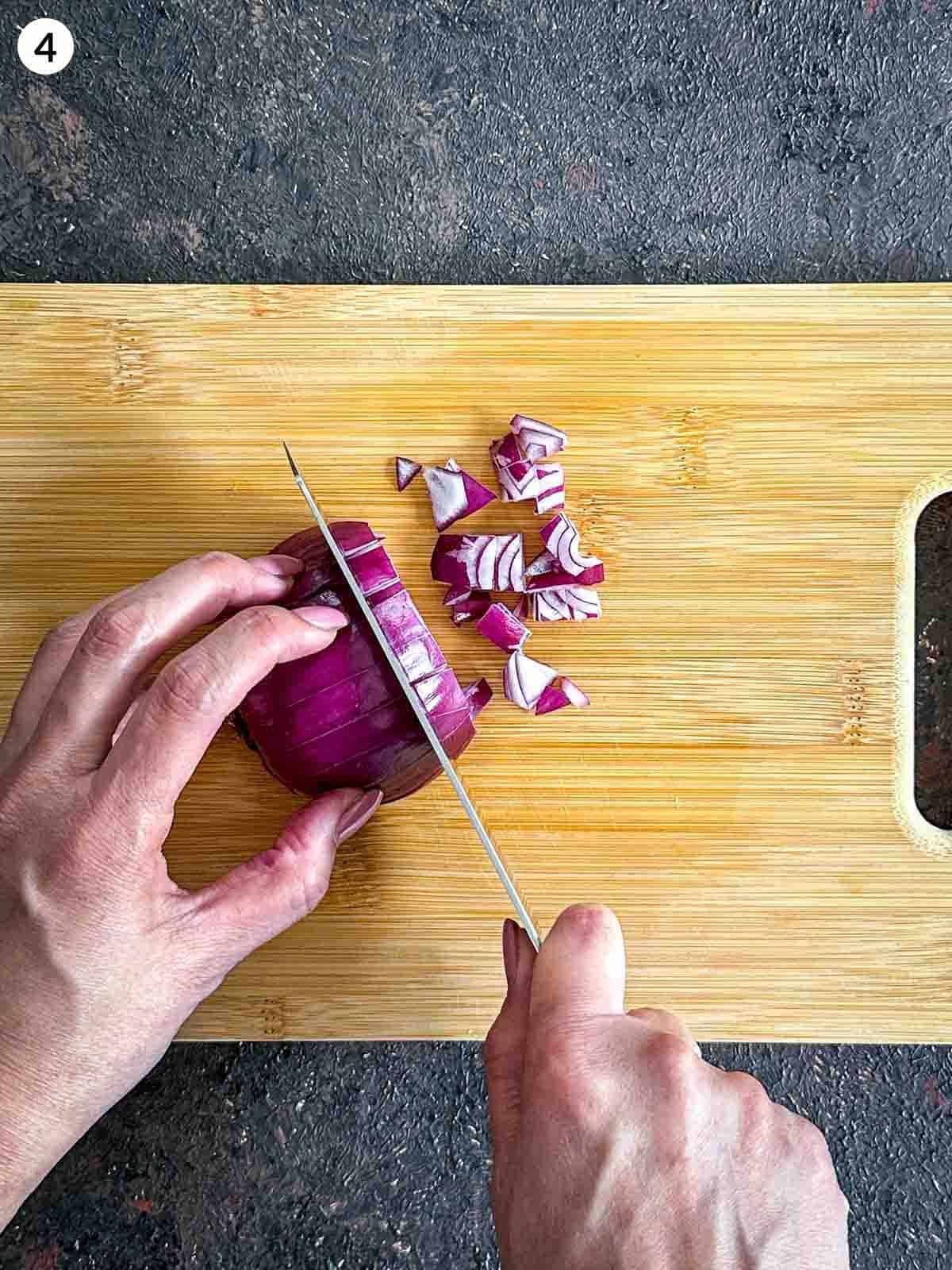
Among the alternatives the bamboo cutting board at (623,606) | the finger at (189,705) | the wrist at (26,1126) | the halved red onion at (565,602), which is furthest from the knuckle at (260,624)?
the wrist at (26,1126)

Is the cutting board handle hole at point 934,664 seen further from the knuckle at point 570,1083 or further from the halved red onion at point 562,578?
the knuckle at point 570,1083

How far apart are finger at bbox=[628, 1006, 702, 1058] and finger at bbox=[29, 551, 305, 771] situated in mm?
676

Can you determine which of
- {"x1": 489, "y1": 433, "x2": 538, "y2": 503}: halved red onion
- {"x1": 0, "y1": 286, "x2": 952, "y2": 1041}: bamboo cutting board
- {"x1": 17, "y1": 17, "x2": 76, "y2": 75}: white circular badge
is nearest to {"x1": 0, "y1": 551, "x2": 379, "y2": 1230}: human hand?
{"x1": 0, "y1": 286, "x2": 952, "y2": 1041}: bamboo cutting board

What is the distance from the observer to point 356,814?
4.48ft

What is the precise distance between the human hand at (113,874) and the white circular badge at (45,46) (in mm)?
846

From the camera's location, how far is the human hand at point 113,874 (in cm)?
117

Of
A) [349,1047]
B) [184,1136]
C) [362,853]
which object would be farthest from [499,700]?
[184,1136]

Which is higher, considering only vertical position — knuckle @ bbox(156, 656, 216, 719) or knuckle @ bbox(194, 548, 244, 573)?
knuckle @ bbox(194, 548, 244, 573)

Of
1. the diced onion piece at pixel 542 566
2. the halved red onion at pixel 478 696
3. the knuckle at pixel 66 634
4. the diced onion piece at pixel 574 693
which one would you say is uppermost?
the knuckle at pixel 66 634

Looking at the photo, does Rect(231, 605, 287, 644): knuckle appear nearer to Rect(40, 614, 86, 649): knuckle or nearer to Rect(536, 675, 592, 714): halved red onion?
Rect(40, 614, 86, 649): knuckle

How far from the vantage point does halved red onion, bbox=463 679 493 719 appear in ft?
4.75

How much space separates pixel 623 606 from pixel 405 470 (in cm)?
35

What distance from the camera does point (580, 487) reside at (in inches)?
57.7

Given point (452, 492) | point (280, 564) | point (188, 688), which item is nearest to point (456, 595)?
point (452, 492)
